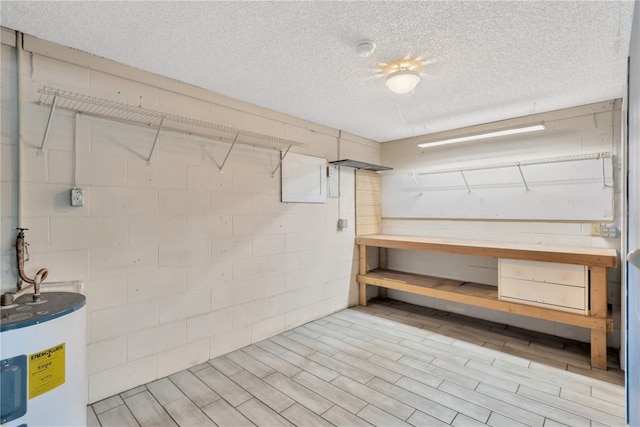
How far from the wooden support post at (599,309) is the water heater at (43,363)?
11.9ft

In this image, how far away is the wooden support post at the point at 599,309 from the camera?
2.56 m

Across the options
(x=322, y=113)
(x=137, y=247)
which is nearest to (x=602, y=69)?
(x=322, y=113)

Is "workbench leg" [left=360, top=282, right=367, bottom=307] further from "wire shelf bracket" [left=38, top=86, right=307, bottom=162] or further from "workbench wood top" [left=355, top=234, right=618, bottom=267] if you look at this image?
"wire shelf bracket" [left=38, top=86, right=307, bottom=162]

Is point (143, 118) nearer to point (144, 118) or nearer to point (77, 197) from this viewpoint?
point (144, 118)

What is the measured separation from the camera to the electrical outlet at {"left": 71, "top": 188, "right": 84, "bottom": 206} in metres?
2.04

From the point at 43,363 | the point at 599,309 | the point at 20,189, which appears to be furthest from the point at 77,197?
the point at 599,309

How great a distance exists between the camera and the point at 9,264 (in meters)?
1.84

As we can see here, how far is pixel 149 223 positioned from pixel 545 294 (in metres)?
3.43

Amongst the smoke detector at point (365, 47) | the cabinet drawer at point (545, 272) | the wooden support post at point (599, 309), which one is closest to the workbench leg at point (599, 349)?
the wooden support post at point (599, 309)

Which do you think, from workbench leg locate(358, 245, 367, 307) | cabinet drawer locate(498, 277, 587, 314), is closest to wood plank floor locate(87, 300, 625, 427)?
cabinet drawer locate(498, 277, 587, 314)

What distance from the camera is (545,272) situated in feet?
9.24

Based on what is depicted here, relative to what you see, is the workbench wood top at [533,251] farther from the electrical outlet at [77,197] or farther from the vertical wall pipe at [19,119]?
the vertical wall pipe at [19,119]

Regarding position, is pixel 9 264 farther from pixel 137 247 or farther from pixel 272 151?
pixel 272 151

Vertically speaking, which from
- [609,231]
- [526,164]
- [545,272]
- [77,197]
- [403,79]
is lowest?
[545,272]
